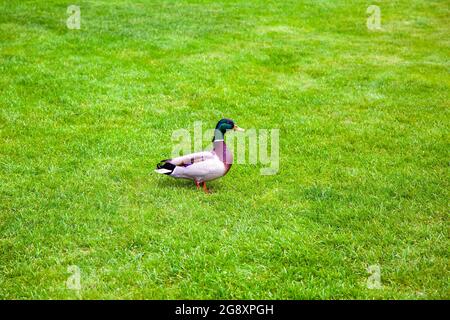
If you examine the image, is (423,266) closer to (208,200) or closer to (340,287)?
(340,287)

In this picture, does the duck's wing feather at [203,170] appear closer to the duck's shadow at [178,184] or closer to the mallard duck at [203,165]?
the mallard duck at [203,165]

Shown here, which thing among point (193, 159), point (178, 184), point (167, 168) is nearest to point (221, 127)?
point (193, 159)

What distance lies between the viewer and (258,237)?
6.77 metres

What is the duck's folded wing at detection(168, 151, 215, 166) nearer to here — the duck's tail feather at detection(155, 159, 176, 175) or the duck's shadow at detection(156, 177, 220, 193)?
the duck's tail feather at detection(155, 159, 176, 175)

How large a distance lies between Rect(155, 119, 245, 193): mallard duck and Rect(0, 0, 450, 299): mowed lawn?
296 millimetres

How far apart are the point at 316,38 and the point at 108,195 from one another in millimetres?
11896

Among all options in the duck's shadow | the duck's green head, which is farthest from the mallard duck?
the duck's shadow

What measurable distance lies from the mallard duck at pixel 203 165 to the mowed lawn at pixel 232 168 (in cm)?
30

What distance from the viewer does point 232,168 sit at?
29.6 feet

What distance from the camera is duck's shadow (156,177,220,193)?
8.22 meters

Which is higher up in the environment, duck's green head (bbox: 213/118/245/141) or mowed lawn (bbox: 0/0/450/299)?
duck's green head (bbox: 213/118/245/141)

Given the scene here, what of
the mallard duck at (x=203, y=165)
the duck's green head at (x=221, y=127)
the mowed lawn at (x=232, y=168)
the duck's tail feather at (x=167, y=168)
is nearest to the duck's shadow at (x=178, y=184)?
the mowed lawn at (x=232, y=168)

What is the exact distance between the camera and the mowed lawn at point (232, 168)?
6031 millimetres
